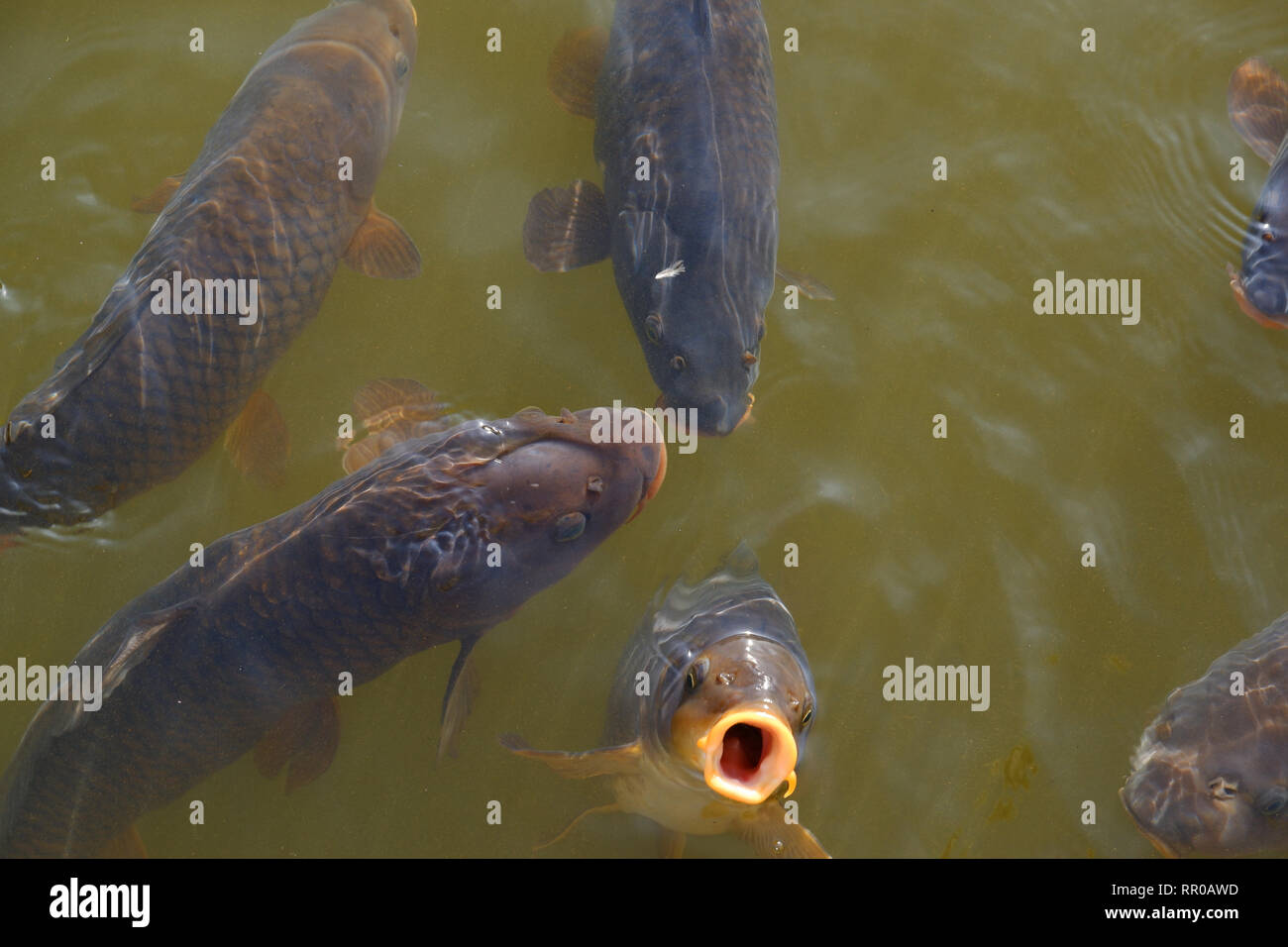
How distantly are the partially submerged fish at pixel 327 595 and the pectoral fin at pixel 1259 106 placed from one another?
4.21m

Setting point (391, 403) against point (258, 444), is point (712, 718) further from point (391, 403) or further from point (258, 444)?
point (258, 444)

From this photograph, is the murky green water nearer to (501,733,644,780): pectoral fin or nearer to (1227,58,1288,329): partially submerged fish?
(1227,58,1288,329): partially submerged fish

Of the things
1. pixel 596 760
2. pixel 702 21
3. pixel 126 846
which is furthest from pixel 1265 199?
pixel 126 846

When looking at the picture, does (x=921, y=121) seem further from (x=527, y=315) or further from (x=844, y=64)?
(x=527, y=315)

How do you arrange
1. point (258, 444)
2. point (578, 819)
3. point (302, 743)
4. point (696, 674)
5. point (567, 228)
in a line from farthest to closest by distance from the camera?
point (567, 228) → point (258, 444) → point (302, 743) → point (578, 819) → point (696, 674)

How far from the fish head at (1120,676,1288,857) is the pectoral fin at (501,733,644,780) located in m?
2.30

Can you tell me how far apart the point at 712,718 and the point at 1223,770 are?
7.96ft

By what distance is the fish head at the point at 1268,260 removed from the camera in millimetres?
5176

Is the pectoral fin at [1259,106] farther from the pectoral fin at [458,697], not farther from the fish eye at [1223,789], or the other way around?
the pectoral fin at [458,697]

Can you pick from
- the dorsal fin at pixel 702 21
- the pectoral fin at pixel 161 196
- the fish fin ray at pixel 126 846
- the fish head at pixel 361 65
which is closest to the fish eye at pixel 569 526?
the fish head at pixel 361 65

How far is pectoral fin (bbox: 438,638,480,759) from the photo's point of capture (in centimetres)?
443

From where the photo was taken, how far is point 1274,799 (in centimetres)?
421
